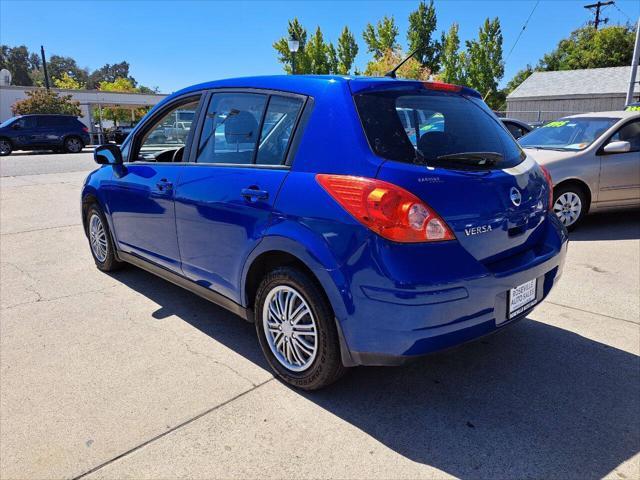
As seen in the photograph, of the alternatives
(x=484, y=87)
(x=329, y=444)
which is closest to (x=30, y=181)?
(x=329, y=444)

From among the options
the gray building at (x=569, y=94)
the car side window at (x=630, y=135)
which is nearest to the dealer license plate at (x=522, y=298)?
the car side window at (x=630, y=135)

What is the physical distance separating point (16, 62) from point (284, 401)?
12308cm

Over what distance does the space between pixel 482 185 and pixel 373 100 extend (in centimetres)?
73

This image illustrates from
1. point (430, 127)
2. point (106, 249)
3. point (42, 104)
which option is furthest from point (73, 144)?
point (430, 127)

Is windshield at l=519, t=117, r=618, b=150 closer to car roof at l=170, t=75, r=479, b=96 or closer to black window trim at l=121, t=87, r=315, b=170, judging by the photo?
car roof at l=170, t=75, r=479, b=96

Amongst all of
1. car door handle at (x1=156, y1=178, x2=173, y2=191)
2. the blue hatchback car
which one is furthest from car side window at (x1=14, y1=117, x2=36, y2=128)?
the blue hatchback car

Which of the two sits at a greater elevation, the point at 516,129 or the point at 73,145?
the point at 516,129

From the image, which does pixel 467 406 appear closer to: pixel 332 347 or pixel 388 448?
pixel 388 448

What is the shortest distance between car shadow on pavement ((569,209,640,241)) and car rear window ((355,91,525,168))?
4.03 metres

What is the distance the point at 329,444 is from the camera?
8.03 ft

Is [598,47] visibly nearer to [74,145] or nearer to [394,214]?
[74,145]

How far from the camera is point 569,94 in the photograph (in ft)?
139

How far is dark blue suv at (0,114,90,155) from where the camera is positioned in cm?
2312

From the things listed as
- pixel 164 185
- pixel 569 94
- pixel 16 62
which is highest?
pixel 16 62
